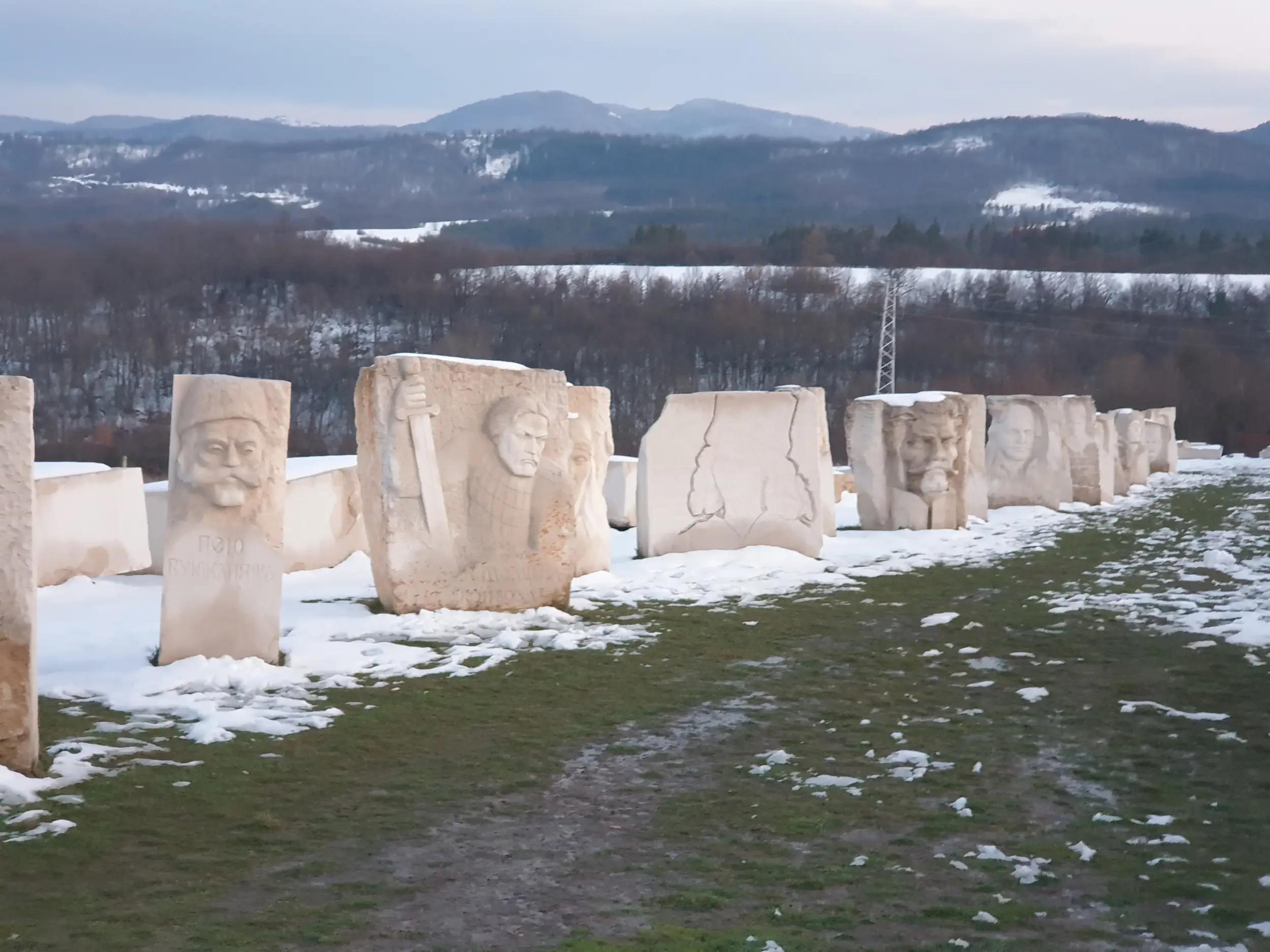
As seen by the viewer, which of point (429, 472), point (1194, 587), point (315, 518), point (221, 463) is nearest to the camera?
point (221, 463)

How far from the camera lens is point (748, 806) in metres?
5.25

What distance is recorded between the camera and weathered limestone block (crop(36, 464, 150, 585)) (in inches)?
404

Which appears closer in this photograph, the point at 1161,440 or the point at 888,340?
the point at 1161,440

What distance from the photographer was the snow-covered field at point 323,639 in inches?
243

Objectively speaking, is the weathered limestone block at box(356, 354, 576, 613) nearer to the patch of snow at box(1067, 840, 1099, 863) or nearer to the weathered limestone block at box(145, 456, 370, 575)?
the weathered limestone block at box(145, 456, 370, 575)

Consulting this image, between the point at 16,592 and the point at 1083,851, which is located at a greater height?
the point at 16,592

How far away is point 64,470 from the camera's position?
35.8ft

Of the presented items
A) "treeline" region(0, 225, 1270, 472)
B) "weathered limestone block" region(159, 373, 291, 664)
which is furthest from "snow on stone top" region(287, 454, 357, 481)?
"treeline" region(0, 225, 1270, 472)

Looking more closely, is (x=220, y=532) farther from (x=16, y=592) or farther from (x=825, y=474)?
(x=825, y=474)

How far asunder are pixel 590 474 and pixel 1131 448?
569 inches

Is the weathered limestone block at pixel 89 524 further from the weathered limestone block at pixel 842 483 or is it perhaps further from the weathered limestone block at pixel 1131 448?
the weathered limestone block at pixel 1131 448

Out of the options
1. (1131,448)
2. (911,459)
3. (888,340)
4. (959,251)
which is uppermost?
(959,251)

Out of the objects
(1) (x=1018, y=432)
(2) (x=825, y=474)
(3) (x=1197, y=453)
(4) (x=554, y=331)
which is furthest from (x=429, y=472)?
(4) (x=554, y=331)

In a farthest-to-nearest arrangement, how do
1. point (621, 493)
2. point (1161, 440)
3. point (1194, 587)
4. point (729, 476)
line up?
point (1161, 440) → point (621, 493) → point (729, 476) → point (1194, 587)
